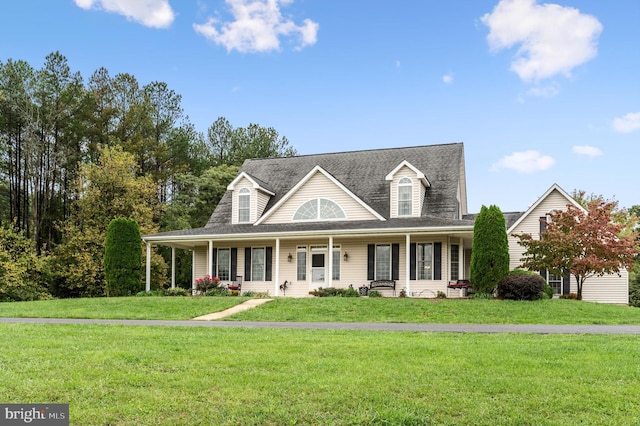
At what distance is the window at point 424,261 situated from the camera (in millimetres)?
24609

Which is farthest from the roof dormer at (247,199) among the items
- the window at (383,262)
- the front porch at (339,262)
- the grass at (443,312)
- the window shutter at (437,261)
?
the grass at (443,312)

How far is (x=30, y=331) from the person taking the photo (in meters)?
12.8

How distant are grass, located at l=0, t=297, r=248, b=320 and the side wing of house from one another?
534 inches

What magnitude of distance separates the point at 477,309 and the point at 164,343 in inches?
409

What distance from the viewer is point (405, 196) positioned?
87.2 ft

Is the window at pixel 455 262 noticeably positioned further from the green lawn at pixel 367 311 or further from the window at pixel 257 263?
the window at pixel 257 263

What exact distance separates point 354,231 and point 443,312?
22.7 ft

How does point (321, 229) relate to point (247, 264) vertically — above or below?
above

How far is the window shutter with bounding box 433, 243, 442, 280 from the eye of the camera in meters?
24.4

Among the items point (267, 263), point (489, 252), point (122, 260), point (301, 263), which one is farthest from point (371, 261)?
point (122, 260)

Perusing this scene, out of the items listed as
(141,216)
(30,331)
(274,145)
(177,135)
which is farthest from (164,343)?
(274,145)

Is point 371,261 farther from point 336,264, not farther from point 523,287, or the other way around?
point 523,287

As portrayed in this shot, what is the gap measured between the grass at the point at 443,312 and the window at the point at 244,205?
1002cm

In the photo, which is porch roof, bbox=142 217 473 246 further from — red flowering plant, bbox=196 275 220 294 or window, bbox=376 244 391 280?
red flowering plant, bbox=196 275 220 294
